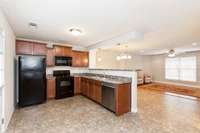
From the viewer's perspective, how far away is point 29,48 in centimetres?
418

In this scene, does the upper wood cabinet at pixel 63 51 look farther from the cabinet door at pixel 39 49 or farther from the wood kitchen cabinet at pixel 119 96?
the wood kitchen cabinet at pixel 119 96

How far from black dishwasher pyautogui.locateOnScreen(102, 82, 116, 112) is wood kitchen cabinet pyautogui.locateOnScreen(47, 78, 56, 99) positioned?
2.14m

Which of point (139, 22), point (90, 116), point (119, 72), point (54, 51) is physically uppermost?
point (139, 22)

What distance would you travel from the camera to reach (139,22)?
115 inches

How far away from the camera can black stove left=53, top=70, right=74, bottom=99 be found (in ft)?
15.2

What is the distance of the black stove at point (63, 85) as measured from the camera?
4.63 m

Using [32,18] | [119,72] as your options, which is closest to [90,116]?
[119,72]

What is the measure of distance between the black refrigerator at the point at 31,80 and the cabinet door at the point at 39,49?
49 cm

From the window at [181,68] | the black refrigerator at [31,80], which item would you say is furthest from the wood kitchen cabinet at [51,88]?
the window at [181,68]

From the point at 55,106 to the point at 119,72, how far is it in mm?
2407

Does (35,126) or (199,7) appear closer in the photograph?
(199,7)

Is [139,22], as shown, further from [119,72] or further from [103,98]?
[103,98]

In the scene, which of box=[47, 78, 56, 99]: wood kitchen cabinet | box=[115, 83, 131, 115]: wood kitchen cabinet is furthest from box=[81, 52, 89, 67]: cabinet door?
box=[115, 83, 131, 115]: wood kitchen cabinet

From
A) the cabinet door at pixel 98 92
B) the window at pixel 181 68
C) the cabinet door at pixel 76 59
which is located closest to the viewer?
the cabinet door at pixel 98 92
